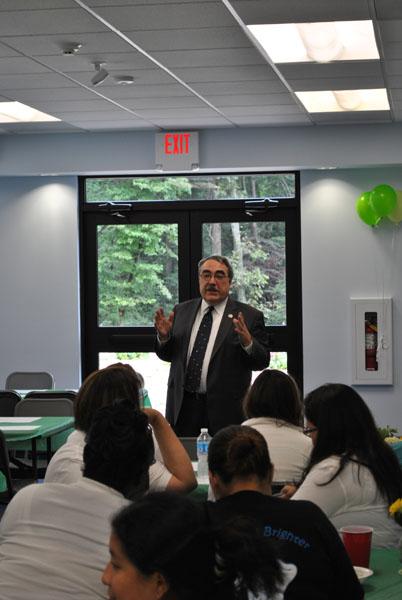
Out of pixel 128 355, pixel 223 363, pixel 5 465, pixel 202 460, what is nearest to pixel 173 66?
pixel 223 363

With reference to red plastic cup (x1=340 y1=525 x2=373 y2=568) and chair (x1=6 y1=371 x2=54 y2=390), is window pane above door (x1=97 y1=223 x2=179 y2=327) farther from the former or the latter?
red plastic cup (x1=340 y1=525 x2=373 y2=568)

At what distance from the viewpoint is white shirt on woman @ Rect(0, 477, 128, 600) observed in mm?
2566

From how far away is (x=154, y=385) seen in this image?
11.1 m

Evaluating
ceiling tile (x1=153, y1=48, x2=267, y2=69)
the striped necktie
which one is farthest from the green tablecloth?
ceiling tile (x1=153, y1=48, x2=267, y2=69)

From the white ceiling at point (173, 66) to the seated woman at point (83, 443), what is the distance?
98.6 inches

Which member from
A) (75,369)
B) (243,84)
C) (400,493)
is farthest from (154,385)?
(400,493)

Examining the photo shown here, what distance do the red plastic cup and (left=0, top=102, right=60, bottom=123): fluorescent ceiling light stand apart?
21.6 ft

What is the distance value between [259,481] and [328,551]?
37cm

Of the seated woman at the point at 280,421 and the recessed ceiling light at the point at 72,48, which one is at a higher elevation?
the recessed ceiling light at the point at 72,48

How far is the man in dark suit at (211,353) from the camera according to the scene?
228 inches

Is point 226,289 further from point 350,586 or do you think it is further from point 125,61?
point 350,586

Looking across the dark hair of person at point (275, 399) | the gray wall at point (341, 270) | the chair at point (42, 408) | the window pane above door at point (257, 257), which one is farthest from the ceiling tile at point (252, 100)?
the dark hair of person at point (275, 399)

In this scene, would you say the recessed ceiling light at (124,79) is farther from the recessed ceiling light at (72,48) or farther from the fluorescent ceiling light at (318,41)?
→ the fluorescent ceiling light at (318,41)

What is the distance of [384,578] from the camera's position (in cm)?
309
